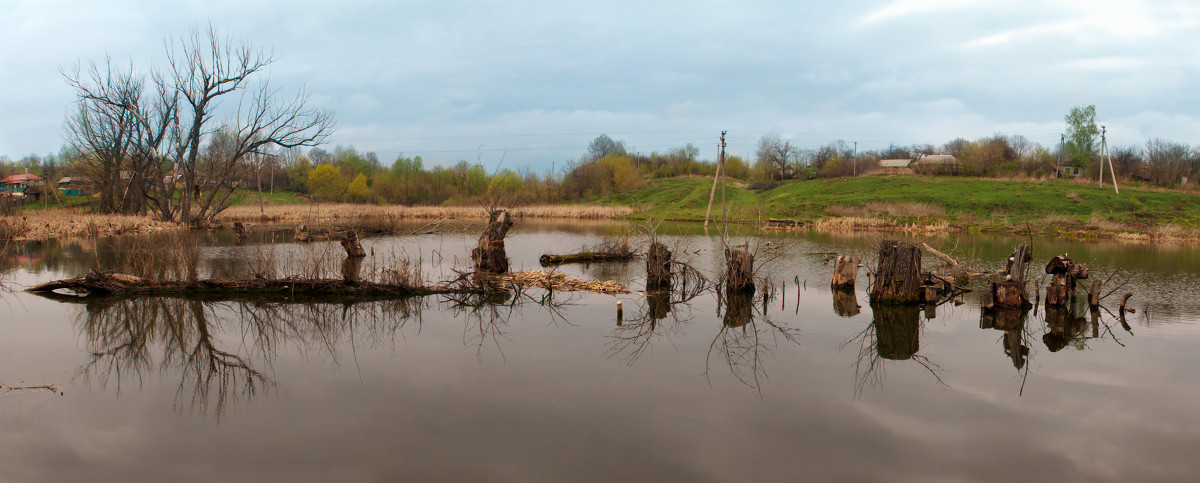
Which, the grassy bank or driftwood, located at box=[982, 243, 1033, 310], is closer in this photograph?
driftwood, located at box=[982, 243, 1033, 310]

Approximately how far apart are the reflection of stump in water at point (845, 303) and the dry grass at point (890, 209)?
94.3 feet

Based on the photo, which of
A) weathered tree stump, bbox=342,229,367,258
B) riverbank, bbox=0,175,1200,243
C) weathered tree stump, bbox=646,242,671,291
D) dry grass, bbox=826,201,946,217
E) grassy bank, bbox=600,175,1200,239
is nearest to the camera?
weathered tree stump, bbox=646,242,671,291

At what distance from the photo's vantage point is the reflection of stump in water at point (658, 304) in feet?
37.0

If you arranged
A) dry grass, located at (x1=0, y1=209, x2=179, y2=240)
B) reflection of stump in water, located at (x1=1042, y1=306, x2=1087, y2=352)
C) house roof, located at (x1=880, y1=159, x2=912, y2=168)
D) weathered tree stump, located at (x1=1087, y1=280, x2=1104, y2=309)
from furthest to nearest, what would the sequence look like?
house roof, located at (x1=880, y1=159, x2=912, y2=168)
dry grass, located at (x1=0, y1=209, x2=179, y2=240)
weathered tree stump, located at (x1=1087, y1=280, x2=1104, y2=309)
reflection of stump in water, located at (x1=1042, y1=306, x2=1087, y2=352)

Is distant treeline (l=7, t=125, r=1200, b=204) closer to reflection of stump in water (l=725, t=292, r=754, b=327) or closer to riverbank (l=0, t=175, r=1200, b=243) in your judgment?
riverbank (l=0, t=175, r=1200, b=243)

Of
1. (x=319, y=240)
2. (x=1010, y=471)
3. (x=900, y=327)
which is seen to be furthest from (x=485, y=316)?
(x=319, y=240)

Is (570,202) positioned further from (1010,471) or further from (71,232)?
(1010,471)

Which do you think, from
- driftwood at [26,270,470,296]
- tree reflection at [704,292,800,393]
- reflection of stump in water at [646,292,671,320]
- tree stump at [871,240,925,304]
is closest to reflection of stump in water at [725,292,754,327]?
tree reflection at [704,292,800,393]

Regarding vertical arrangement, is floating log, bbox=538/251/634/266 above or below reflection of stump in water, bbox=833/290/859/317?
above

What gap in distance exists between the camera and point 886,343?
30.4 feet

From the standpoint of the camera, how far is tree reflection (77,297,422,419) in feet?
23.9

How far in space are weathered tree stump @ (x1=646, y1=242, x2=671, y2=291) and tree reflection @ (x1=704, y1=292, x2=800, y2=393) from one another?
1922 millimetres

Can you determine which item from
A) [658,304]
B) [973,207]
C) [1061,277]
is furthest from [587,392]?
[973,207]

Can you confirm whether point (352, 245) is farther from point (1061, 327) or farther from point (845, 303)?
point (1061, 327)
